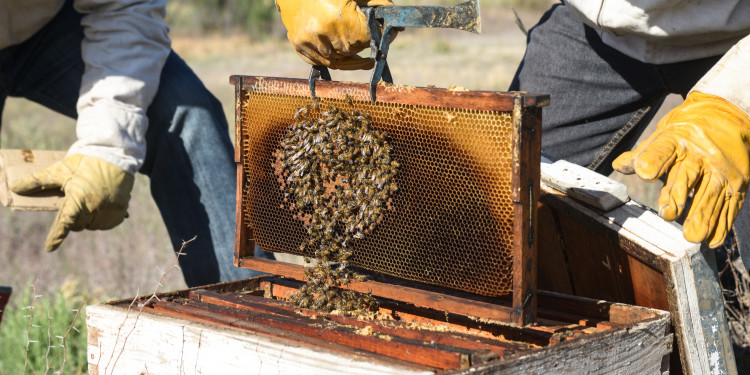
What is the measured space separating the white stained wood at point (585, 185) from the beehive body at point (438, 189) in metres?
0.39

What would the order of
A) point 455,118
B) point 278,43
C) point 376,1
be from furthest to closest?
point 278,43 → point 376,1 → point 455,118

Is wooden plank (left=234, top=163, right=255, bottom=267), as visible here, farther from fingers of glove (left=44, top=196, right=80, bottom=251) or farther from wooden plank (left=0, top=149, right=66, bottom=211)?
wooden plank (left=0, top=149, right=66, bottom=211)

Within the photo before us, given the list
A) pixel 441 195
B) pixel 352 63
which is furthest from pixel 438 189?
pixel 352 63

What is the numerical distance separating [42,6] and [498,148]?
8.43 feet

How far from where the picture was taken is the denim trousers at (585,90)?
3391 mm

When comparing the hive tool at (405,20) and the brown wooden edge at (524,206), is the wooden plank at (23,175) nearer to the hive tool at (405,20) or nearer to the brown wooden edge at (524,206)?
the hive tool at (405,20)

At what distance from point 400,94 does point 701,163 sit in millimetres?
926

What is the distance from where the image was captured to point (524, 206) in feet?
6.78

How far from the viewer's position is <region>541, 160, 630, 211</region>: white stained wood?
7.80 ft

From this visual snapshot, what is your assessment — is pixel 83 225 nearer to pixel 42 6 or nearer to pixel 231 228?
pixel 231 228

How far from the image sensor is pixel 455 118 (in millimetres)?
2188

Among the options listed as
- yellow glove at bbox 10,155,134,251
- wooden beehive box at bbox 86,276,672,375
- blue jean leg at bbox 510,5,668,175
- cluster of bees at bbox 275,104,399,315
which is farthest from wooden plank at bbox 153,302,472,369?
blue jean leg at bbox 510,5,668,175

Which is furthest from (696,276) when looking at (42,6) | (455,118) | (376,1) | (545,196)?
(42,6)

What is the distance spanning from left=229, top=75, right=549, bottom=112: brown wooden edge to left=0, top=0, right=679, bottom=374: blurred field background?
31.6 inches
